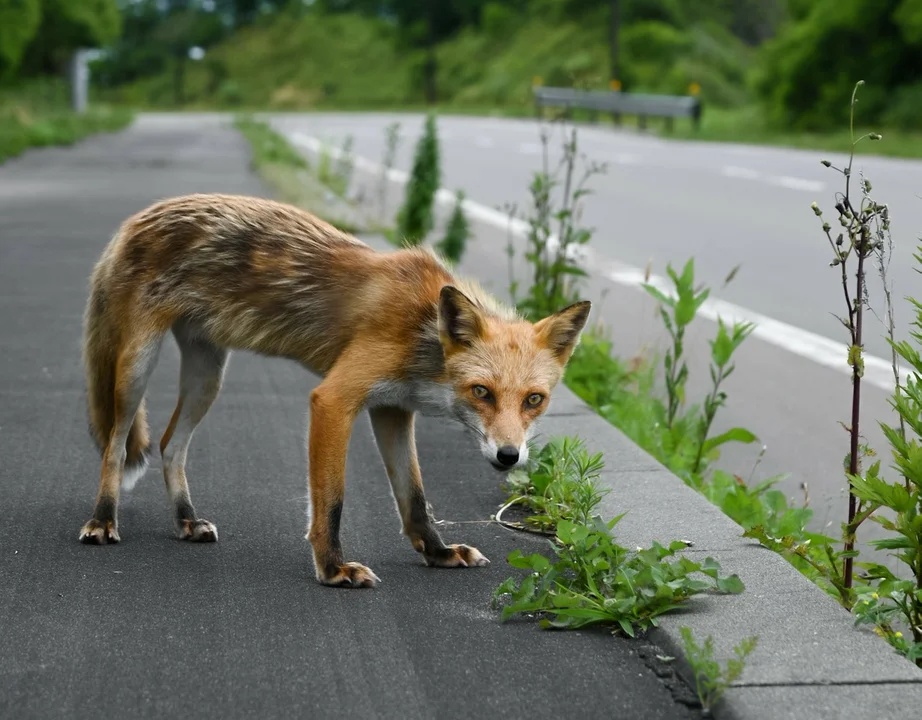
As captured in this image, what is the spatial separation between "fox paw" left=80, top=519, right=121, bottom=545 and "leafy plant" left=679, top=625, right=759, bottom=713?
237cm

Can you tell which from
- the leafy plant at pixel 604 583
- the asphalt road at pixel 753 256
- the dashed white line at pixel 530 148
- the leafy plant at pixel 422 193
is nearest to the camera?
the leafy plant at pixel 604 583

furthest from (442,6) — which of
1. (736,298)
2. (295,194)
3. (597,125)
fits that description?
(736,298)

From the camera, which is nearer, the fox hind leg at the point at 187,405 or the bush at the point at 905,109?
the fox hind leg at the point at 187,405

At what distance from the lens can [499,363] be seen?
4.89 metres

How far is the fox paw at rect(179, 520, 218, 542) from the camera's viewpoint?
551cm

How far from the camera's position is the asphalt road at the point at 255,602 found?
4016 millimetres

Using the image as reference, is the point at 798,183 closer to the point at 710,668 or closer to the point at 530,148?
the point at 530,148

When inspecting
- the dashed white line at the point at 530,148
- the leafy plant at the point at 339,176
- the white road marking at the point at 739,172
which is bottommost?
the dashed white line at the point at 530,148

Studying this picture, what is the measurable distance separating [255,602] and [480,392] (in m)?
1.04

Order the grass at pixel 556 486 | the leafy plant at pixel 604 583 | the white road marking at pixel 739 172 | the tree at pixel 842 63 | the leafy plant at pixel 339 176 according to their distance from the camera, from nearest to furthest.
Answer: the leafy plant at pixel 604 583, the grass at pixel 556 486, the leafy plant at pixel 339 176, the white road marking at pixel 739 172, the tree at pixel 842 63

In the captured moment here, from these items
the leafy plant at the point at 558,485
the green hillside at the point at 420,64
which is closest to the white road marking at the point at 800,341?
the leafy plant at the point at 558,485

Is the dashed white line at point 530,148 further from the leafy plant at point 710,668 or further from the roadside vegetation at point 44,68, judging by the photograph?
the leafy plant at point 710,668

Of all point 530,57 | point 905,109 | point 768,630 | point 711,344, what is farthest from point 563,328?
point 530,57

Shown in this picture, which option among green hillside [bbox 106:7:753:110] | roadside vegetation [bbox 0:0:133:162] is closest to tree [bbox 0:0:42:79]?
roadside vegetation [bbox 0:0:133:162]
